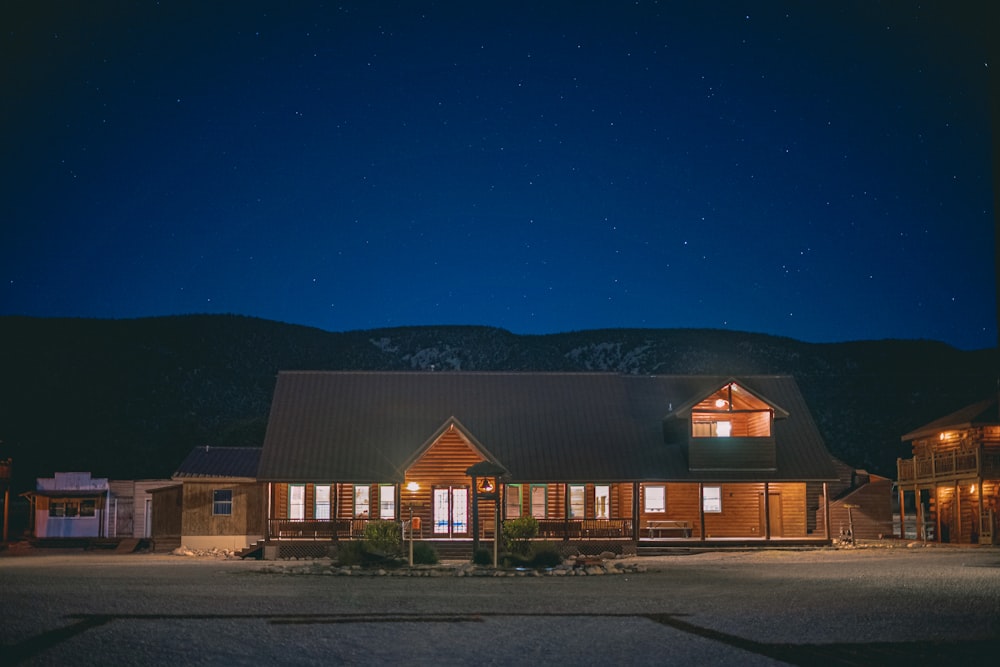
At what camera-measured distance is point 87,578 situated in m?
24.3

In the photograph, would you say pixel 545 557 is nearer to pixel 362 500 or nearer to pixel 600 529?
pixel 600 529

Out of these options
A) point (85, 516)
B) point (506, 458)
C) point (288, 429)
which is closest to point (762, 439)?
point (506, 458)

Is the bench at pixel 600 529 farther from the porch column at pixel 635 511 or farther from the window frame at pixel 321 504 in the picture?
the window frame at pixel 321 504

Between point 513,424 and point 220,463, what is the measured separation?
1161cm

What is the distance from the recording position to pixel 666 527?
129ft

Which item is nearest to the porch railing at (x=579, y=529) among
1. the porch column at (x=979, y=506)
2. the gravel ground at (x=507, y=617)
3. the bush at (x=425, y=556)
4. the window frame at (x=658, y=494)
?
the window frame at (x=658, y=494)

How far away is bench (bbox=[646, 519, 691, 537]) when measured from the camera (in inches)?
A: 1537

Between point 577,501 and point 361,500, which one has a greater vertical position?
point 361,500

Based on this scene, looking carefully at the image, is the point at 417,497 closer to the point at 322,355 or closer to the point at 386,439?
the point at 386,439

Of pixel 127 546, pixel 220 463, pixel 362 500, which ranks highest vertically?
pixel 220 463

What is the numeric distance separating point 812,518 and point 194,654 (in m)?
37.4

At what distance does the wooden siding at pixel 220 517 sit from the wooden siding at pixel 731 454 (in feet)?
53.5

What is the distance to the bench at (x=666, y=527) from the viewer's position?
39.0 meters

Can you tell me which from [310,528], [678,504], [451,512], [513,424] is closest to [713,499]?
[678,504]
